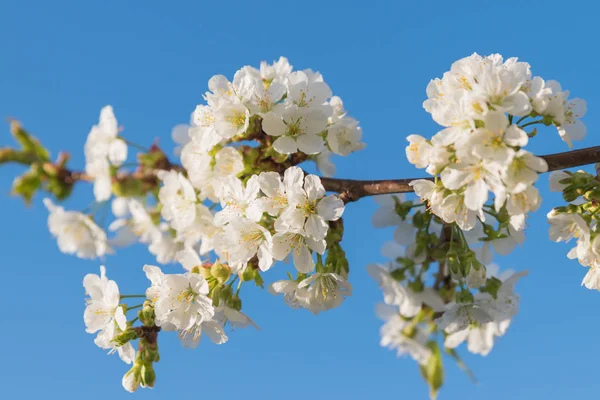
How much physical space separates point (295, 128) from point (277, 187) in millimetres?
400

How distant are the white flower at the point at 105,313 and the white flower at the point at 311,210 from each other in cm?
107

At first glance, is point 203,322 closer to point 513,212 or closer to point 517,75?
point 513,212

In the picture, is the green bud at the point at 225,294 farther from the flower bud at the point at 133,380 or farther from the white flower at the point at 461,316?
the white flower at the point at 461,316

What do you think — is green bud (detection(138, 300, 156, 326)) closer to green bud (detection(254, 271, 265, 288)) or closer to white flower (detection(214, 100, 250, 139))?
green bud (detection(254, 271, 265, 288))

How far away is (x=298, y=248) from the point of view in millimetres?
2955

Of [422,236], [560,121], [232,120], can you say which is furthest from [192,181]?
[560,121]

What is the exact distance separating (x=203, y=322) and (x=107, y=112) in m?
1.23

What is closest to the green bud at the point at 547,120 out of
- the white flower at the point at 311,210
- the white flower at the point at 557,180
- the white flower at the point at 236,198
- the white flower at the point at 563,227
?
the white flower at the point at 557,180

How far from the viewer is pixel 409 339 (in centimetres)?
430

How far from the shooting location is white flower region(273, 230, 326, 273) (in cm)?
288

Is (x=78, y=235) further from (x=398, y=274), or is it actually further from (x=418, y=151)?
(x=398, y=274)

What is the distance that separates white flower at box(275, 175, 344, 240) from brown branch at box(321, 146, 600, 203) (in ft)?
0.56

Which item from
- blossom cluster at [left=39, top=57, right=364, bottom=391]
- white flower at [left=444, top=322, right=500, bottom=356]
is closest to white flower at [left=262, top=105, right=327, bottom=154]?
blossom cluster at [left=39, top=57, right=364, bottom=391]

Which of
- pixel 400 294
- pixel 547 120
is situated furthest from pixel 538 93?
pixel 400 294
